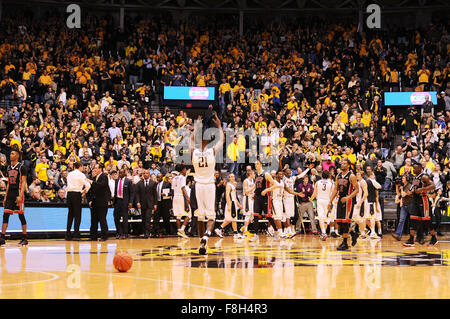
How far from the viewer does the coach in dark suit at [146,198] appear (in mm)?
20969

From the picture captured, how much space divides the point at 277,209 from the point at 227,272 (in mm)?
9694

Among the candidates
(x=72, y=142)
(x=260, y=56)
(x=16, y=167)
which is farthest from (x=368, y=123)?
(x=16, y=167)

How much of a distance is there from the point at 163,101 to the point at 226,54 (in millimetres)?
5319

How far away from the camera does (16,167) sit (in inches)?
654

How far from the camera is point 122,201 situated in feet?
67.8

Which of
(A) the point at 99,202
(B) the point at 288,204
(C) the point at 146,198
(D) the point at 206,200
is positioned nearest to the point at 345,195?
(D) the point at 206,200

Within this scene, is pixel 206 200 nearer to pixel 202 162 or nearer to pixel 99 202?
pixel 202 162

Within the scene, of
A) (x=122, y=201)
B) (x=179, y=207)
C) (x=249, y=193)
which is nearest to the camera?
(x=122, y=201)

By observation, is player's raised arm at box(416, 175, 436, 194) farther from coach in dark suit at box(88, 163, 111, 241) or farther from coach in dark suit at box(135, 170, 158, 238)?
coach in dark suit at box(88, 163, 111, 241)

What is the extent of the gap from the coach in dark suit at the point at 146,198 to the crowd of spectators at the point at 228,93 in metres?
1.02

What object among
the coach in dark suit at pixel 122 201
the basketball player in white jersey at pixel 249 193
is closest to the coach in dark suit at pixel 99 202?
the coach in dark suit at pixel 122 201

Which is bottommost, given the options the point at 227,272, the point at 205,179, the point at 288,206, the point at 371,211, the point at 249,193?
the point at 227,272

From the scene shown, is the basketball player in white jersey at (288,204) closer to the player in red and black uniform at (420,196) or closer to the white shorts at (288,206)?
the white shorts at (288,206)

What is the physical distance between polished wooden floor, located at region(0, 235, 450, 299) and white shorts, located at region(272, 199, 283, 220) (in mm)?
3530
